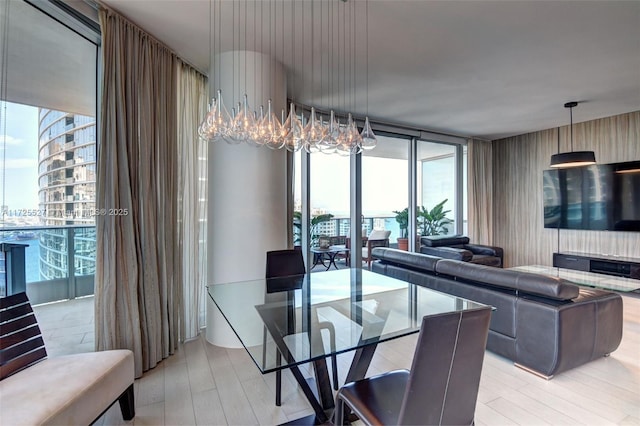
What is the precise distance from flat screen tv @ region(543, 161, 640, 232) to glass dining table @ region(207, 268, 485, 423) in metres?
4.85

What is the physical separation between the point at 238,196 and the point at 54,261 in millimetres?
1525

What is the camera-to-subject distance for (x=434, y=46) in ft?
9.97

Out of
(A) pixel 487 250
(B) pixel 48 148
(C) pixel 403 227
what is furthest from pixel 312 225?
(A) pixel 487 250

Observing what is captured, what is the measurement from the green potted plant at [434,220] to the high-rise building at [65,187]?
536 cm

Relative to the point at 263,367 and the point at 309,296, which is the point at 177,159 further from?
the point at 263,367

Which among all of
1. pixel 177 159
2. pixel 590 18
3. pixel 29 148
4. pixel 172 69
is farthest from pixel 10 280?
pixel 590 18

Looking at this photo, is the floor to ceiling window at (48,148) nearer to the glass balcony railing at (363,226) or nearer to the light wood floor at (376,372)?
the light wood floor at (376,372)

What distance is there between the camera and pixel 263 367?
4.37 ft

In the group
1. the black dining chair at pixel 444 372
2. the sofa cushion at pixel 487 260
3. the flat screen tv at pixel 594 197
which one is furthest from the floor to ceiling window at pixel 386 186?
the black dining chair at pixel 444 372

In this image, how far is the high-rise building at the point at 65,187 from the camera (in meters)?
2.30

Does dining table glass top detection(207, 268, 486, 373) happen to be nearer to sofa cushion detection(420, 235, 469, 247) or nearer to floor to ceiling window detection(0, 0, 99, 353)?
floor to ceiling window detection(0, 0, 99, 353)

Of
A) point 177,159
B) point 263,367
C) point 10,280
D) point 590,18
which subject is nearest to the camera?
point 263,367

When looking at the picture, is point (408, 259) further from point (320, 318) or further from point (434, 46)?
point (434, 46)

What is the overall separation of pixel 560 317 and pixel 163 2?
371 cm
